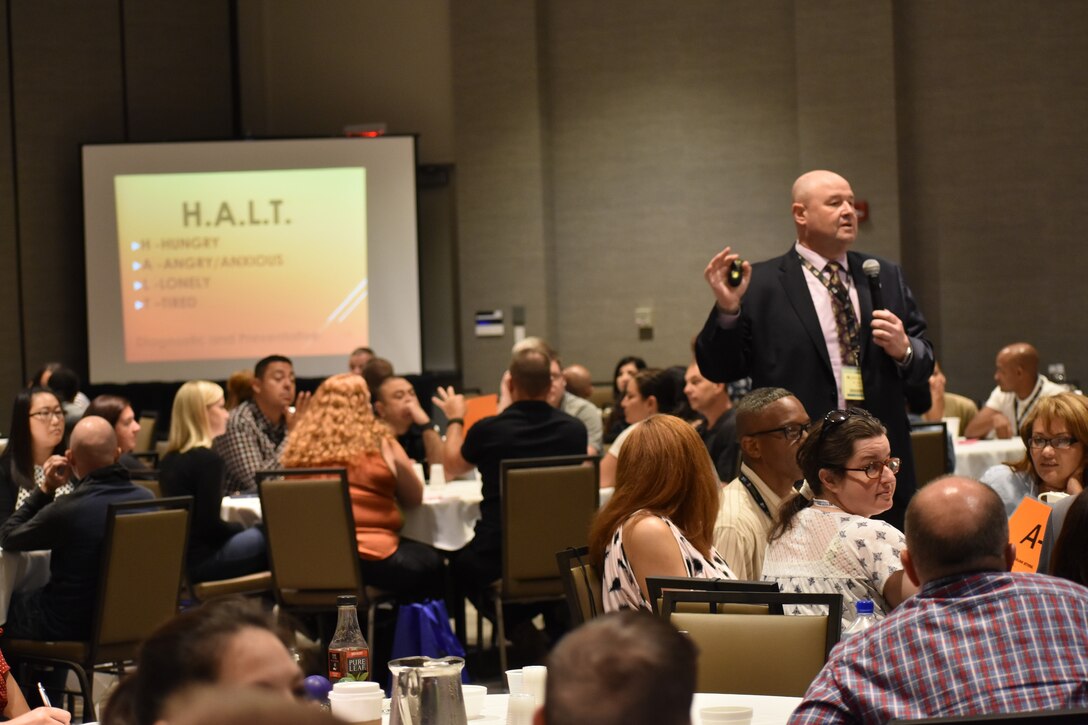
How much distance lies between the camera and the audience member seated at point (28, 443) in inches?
237

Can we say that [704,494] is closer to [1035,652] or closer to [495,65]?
[1035,652]

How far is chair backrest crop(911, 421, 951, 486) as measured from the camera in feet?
22.1

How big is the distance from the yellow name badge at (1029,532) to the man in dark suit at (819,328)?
543 millimetres

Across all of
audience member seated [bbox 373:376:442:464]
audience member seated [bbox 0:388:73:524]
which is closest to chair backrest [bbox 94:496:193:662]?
audience member seated [bbox 0:388:73:524]

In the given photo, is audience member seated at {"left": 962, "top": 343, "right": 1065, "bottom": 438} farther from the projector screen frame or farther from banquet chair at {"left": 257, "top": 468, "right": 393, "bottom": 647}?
the projector screen frame

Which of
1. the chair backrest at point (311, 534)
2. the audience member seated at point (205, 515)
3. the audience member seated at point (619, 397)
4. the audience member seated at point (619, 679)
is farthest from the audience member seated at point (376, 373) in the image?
the audience member seated at point (619, 679)

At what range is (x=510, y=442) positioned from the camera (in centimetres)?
612

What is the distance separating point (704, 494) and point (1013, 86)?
8.65 m

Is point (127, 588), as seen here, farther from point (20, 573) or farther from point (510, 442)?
point (510, 442)

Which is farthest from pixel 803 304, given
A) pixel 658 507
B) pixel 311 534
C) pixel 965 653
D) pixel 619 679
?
pixel 619 679

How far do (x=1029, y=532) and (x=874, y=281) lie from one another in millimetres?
935

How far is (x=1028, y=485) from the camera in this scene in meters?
4.61

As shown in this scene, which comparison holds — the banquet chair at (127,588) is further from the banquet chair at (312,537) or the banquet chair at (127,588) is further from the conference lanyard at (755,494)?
the conference lanyard at (755,494)

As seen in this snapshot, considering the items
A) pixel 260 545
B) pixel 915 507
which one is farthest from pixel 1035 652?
pixel 260 545
